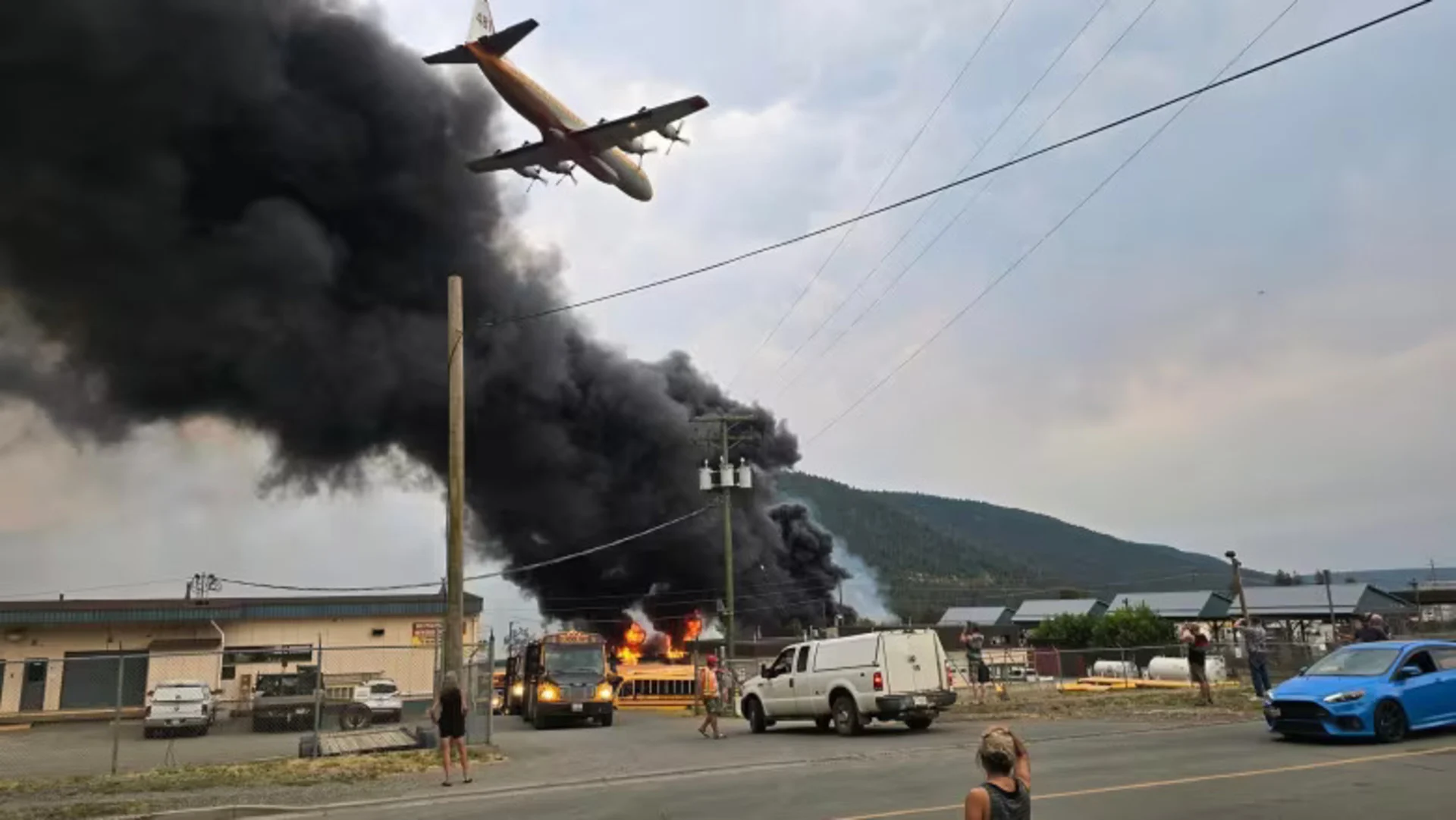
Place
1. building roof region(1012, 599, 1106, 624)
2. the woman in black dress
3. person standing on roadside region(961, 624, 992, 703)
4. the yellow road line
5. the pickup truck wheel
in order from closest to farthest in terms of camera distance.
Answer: the yellow road line, the woman in black dress, the pickup truck wheel, person standing on roadside region(961, 624, 992, 703), building roof region(1012, 599, 1106, 624)

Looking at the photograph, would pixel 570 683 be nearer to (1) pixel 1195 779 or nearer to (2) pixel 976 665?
(2) pixel 976 665

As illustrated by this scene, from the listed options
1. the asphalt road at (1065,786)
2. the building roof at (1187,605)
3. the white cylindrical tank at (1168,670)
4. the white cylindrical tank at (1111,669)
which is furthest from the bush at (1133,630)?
the asphalt road at (1065,786)

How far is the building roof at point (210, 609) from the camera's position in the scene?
3388 centimetres

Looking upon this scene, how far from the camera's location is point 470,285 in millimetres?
36719

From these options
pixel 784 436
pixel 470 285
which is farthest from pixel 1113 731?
pixel 784 436

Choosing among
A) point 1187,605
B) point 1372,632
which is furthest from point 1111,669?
point 1187,605

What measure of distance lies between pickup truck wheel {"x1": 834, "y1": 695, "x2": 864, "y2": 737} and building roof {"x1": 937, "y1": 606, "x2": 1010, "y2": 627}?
2397 inches

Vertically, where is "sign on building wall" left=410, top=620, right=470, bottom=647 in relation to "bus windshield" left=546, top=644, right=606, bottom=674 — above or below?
above

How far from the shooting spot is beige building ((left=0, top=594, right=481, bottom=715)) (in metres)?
32.8

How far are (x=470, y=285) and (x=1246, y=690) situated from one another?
2851cm

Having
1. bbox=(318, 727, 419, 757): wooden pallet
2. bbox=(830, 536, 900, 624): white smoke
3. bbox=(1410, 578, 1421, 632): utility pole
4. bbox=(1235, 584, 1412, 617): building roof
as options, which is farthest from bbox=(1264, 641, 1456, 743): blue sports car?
bbox=(830, 536, 900, 624): white smoke

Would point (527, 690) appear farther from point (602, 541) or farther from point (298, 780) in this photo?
point (602, 541)

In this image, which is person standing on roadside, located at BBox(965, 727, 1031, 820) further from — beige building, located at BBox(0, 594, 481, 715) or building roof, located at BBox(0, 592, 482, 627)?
building roof, located at BBox(0, 592, 482, 627)

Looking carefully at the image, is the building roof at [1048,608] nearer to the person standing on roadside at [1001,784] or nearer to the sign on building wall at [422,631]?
the sign on building wall at [422,631]
